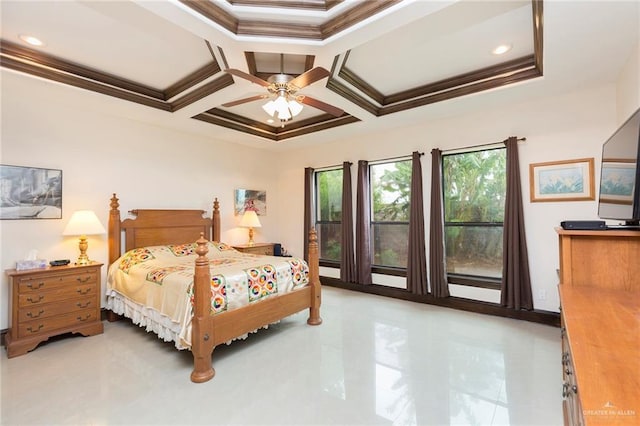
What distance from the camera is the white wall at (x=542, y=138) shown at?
10.5ft

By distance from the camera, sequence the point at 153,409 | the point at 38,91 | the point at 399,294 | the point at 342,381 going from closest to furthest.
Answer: the point at 153,409 < the point at 342,381 < the point at 38,91 < the point at 399,294

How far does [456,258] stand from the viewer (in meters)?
4.21

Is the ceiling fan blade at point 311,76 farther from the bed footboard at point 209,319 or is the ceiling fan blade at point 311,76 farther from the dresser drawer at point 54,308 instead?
the dresser drawer at point 54,308

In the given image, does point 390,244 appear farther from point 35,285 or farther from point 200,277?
point 35,285

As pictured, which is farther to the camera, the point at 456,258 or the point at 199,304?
the point at 456,258

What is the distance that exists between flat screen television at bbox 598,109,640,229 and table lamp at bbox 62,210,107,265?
4490 millimetres

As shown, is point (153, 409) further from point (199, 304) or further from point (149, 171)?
point (149, 171)

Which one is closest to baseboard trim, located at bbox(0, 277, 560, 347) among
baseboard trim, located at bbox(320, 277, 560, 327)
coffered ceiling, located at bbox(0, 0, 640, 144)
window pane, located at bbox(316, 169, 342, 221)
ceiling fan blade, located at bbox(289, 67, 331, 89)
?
baseboard trim, located at bbox(320, 277, 560, 327)

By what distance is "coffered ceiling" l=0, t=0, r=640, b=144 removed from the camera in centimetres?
205

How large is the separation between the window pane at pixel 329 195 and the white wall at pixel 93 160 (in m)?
1.69

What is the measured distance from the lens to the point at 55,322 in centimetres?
302

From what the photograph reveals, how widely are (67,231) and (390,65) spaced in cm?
388

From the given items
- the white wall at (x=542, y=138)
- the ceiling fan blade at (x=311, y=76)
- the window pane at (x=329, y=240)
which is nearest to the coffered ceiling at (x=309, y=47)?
the ceiling fan blade at (x=311, y=76)

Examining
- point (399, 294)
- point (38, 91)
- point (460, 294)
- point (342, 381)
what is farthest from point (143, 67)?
point (460, 294)
